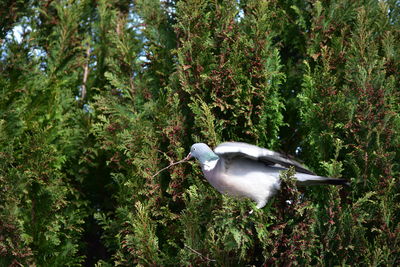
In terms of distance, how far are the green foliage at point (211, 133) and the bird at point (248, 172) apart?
116 millimetres

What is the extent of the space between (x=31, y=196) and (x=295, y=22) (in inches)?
156

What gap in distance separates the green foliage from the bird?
4.6 inches

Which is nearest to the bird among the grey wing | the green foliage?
the grey wing

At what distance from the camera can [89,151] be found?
7.15 metres

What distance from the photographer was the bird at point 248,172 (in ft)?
14.2

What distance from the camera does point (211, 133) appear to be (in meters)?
5.19

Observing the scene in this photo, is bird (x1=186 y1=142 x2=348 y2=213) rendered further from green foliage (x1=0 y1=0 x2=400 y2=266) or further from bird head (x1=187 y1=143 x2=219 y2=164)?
green foliage (x1=0 y1=0 x2=400 y2=266)

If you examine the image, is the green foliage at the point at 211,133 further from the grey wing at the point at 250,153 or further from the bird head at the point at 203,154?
the bird head at the point at 203,154

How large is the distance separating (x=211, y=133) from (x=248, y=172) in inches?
34.3

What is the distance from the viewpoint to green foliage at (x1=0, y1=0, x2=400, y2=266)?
4.97 meters

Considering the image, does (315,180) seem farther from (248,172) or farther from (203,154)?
(203,154)

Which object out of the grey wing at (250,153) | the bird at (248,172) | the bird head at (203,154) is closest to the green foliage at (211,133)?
the bird at (248,172)

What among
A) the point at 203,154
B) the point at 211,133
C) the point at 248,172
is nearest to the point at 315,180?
the point at 248,172

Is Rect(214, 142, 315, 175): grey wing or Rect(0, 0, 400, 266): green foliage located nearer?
Rect(214, 142, 315, 175): grey wing
